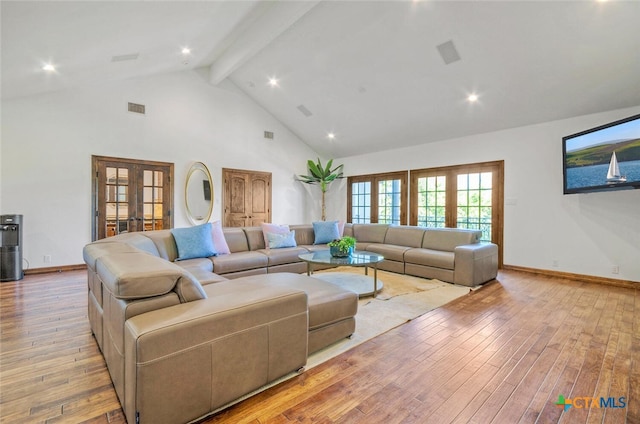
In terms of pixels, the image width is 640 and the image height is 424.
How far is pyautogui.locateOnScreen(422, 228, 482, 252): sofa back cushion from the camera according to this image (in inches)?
185

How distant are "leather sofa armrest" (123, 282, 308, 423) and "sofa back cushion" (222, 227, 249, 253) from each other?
2.80 meters

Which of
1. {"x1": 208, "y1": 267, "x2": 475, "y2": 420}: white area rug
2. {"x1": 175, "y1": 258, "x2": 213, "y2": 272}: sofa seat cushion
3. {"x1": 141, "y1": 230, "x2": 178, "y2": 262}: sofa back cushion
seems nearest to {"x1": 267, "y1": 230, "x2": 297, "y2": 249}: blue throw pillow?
{"x1": 175, "y1": 258, "x2": 213, "y2": 272}: sofa seat cushion

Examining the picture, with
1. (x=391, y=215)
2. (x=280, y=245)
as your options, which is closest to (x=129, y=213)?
(x=280, y=245)

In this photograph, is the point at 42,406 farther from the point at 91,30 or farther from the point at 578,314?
the point at 578,314

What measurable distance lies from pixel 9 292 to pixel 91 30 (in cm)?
340

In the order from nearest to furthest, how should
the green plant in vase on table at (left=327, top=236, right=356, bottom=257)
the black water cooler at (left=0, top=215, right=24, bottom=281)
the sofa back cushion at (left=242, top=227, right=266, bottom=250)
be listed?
the green plant in vase on table at (left=327, top=236, right=356, bottom=257) → the black water cooler at (left=0, top=215, right=24, bottom=281) → the sofa back cushion at (left=242, top=227, right=266, bottom=250)

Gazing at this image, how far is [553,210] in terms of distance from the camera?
484 centimetres

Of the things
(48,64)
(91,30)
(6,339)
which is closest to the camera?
(6,339)

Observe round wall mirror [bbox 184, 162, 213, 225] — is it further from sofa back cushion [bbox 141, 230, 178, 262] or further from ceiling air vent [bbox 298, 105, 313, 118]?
ceiling air vent [bbox 298, 105, 313, 118]

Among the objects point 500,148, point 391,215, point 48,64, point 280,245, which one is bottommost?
point 280,245

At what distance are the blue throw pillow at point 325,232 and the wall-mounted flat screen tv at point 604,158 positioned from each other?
3.73m

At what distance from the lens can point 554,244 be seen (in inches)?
191

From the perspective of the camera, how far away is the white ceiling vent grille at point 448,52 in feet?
13.2

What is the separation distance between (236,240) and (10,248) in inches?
127
